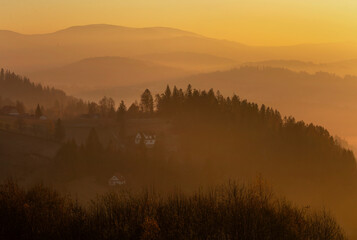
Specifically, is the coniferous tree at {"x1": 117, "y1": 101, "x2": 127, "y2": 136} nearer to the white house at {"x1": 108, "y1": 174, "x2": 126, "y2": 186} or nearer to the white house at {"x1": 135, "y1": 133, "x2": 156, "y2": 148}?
the white house at {"x1": 135, "y1": 133, "x2": 156, "y2": 148}

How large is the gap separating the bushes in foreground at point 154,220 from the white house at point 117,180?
105 meters

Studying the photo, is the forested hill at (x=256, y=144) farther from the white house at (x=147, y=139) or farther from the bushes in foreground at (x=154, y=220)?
the bushes in foreground at (x=154, y=220)

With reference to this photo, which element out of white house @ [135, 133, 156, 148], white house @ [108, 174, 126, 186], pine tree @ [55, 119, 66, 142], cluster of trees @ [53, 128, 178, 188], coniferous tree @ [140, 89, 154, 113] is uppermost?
coniferous tree @ [140, 89, 154, 113]

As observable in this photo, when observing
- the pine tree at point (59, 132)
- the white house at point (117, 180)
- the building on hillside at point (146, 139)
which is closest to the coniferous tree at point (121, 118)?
the building on hillside at point (146, 139)

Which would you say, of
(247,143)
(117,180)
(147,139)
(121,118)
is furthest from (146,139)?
(247,143)

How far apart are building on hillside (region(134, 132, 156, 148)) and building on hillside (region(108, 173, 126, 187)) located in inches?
894

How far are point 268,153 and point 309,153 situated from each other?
1370 centimetres

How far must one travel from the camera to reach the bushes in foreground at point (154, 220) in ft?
100.0

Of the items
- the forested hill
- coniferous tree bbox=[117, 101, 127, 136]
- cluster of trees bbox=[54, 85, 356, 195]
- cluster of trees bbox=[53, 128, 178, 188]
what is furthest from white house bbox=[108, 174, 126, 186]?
coniferous tree bbox=[117, 101, 127, 136]

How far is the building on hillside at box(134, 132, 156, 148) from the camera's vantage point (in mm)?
166500

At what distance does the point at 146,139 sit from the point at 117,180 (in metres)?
27.8

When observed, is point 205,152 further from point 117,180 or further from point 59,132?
point 59,132

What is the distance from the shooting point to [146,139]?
16700cm

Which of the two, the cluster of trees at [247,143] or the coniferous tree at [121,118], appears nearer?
the cluster of trees at [247,143]
